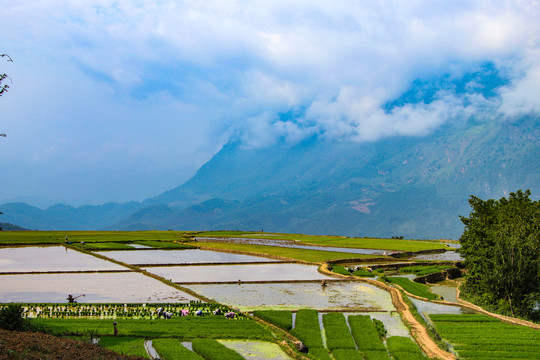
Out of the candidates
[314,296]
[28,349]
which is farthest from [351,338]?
[28,349]

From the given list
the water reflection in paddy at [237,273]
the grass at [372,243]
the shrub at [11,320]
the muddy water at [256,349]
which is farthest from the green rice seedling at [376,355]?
the grass at [372,243]

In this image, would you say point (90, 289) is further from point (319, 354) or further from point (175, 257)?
point (175, 257)

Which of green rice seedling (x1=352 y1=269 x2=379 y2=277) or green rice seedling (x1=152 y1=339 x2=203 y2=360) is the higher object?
green rice seedling (x1=352 y1=269 x2=379 y2=277)

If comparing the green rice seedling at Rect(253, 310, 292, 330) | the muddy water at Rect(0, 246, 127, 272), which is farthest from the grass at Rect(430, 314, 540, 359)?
the muddy water at Rect(0, 246, 127, 272)

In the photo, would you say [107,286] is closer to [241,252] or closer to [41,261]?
[41,261]

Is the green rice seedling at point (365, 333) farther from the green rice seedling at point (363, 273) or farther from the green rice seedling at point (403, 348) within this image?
the green rice seedling at point (363, 273)

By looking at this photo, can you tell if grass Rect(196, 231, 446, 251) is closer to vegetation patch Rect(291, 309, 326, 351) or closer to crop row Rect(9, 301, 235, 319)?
vegetation patch Rect(291, 309, 326, 351)

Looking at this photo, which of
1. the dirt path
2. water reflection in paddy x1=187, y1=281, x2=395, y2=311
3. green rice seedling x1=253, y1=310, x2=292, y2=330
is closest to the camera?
the dirt path
